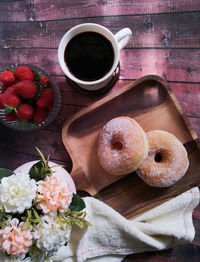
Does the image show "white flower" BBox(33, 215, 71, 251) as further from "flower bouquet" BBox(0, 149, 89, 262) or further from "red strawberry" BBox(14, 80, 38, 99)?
"red strawberry" BBox(14, 80, 38, 99)

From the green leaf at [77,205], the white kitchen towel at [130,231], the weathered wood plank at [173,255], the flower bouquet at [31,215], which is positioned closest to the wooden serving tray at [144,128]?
the white kitchen towel at [130,231]

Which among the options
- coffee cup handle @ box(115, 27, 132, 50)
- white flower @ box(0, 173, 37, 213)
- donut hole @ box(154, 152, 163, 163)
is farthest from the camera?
donut hole @ box(154, 152, 163, 163)

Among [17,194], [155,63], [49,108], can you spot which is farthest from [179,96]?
[17,194]

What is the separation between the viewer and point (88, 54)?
2.64 feet

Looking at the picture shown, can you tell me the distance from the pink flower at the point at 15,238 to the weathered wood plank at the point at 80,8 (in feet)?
2.13

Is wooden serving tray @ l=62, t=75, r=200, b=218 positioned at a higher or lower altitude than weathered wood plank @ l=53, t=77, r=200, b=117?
lower

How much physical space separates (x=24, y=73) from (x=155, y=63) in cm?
37

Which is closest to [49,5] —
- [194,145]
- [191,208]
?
[194,145]

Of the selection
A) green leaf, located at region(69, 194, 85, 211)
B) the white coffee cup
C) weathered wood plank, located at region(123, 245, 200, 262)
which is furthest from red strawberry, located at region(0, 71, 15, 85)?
weathered wood plank, located at region(123, 245, 200, 262)

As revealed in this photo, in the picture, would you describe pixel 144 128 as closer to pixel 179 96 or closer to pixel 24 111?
pixel 179 96

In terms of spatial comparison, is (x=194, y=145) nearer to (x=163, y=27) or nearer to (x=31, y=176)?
(x=163, y=27)

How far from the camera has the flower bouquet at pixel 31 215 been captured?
1.72 ft

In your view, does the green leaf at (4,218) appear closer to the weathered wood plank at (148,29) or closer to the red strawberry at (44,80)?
the red strawberry at (44,80)

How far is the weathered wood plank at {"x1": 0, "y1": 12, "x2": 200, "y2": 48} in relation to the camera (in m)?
0.90
